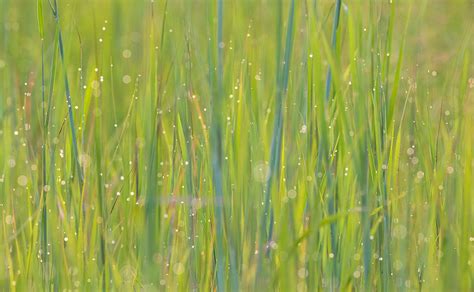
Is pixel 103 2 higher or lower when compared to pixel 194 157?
higher

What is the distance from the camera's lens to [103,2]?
209cm

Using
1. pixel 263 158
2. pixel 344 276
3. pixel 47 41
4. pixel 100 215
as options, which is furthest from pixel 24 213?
pixel 47 41

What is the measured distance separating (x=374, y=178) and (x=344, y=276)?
0.17 meters

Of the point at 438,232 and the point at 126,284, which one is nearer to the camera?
the point at 126,284

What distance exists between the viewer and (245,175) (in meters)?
1.42

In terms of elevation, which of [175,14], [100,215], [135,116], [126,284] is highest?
[175,14]

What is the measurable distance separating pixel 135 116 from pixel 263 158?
264mm

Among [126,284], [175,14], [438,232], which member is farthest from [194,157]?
[438,232]

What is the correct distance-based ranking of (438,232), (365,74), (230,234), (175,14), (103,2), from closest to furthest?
(230,234), (365,74), (438,232), (175,14), (103,2)

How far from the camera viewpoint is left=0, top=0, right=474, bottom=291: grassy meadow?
4.52ft

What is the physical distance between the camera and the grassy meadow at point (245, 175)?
4.52 feet

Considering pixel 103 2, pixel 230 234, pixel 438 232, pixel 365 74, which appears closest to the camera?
pixel 230 234

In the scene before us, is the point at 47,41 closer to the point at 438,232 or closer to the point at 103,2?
the point at 103,2

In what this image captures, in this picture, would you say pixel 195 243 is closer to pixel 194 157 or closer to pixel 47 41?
pixel 194 157
